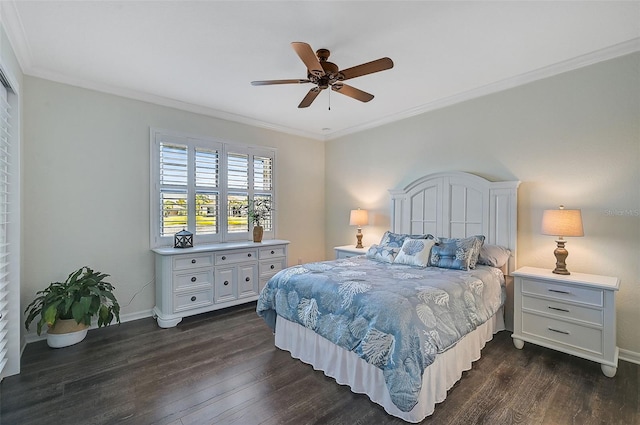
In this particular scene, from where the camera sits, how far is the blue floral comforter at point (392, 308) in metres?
1.79

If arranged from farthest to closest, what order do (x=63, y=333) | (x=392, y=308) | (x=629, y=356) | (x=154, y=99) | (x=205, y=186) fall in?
1. (x=205, y=186)
2. (x=154, y=99)
3. (x=63, y=333)
4. (x=629, y=356)
5. (x=392, y=308)

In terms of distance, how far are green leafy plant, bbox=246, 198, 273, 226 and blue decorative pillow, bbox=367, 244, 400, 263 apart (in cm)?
188

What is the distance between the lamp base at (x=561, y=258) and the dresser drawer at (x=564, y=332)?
463 millimetres

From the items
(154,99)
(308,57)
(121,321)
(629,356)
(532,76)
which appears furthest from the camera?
(154,99)

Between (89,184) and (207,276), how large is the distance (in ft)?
5.53

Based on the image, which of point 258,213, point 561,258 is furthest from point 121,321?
point 561,258

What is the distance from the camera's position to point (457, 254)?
9.84 ft

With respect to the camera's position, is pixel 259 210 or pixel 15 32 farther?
pixel 259 210

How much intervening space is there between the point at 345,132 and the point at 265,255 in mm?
2596

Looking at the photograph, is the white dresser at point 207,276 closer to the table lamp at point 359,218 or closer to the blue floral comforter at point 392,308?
the blue floral comforter at point 392,308

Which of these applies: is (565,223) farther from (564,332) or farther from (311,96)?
(311,96)

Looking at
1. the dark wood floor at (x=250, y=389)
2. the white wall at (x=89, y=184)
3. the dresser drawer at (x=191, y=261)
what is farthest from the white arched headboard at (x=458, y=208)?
the white wall at (x=89, y=184)

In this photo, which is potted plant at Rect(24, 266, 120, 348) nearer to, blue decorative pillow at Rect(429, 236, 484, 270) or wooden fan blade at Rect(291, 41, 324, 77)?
wooden fan blade at Rect(291, 41, 324, 77)

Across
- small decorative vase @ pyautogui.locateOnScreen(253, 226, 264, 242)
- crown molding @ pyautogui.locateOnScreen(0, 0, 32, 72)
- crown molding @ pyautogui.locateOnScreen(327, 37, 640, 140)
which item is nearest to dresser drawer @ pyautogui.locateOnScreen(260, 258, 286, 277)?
small decorative vase @ pyautogui.locateOnScreen(253, 226, 264, 242)
